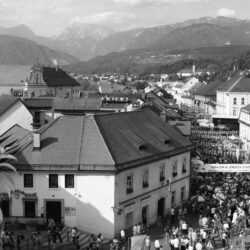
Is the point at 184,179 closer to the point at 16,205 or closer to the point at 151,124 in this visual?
the point at 151,124

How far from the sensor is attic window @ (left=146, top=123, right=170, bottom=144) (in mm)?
45213

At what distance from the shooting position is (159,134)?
45.8m

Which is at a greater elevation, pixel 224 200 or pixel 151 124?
pixel 151 124

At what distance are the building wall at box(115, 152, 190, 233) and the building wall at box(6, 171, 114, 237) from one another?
68 centimetres

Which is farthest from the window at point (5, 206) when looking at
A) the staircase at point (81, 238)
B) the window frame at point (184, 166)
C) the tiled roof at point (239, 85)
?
the tiled roof at point (239, 85)

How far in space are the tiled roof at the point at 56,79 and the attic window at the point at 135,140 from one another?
72240 millimetres

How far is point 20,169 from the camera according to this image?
3828cm

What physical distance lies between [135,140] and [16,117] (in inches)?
566

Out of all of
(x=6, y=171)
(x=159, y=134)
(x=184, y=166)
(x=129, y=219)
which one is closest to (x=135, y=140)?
(x=159, y=134)

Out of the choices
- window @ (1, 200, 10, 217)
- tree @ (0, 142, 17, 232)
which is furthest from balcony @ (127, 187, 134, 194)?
window @ (1, 200, 10, 217)

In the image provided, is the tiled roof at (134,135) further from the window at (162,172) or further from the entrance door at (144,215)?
the entrance door at (144,215)

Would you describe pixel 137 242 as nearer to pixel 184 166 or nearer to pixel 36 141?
pixel 36 141

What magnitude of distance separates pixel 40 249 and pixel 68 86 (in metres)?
90.3

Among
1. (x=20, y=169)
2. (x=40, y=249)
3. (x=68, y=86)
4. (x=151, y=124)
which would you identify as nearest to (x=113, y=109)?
(x=151, y=124)
